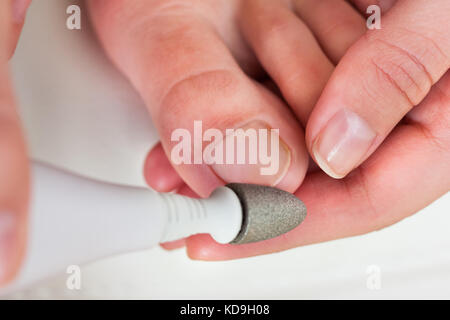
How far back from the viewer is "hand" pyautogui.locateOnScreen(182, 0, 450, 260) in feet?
1.70

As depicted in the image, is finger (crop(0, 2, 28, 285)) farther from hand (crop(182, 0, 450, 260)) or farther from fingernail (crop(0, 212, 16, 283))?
hand (crop(182, 0, 450, 260))

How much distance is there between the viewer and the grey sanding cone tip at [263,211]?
45cm

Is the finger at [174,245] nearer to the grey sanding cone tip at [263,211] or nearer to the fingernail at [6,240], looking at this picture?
the grey sanding cone tip at [263,211]

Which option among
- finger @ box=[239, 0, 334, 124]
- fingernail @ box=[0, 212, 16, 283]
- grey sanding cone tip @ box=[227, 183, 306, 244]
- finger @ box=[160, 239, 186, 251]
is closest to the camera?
fingernail @ box=[0, 212, 16, 283]

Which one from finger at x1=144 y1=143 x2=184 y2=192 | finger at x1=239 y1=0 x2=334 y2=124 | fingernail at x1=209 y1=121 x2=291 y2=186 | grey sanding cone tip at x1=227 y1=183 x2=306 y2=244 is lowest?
finger at x1=144 y1=143 x2=184 y2=192

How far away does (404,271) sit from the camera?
767mm

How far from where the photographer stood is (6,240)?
0.27 m

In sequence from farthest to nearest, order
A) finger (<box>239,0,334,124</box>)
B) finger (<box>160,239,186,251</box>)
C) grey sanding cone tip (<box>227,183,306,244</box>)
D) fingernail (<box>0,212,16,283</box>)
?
finger (<box>160,239,186,251</box>) → finger (<box>239,0,334,124</box>) → grey sanding cone tip (<box>227,183,306,244</box>) → fingernail (<box>0,212,16,283</box>)

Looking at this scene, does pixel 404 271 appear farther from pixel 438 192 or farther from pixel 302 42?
pixel 302 42

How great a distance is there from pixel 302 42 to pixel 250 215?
0.91 feet

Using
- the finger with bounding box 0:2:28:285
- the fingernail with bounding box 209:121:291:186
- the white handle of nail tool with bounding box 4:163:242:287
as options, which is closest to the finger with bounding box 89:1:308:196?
the fingernail with bounding box 209:121:291:186

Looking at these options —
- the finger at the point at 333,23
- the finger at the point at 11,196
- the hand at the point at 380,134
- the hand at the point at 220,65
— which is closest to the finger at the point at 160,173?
the hand at the point at 220,65

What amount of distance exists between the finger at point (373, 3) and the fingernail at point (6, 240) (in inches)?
21.9

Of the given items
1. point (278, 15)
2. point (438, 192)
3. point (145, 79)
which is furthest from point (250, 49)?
point (438, 192)
